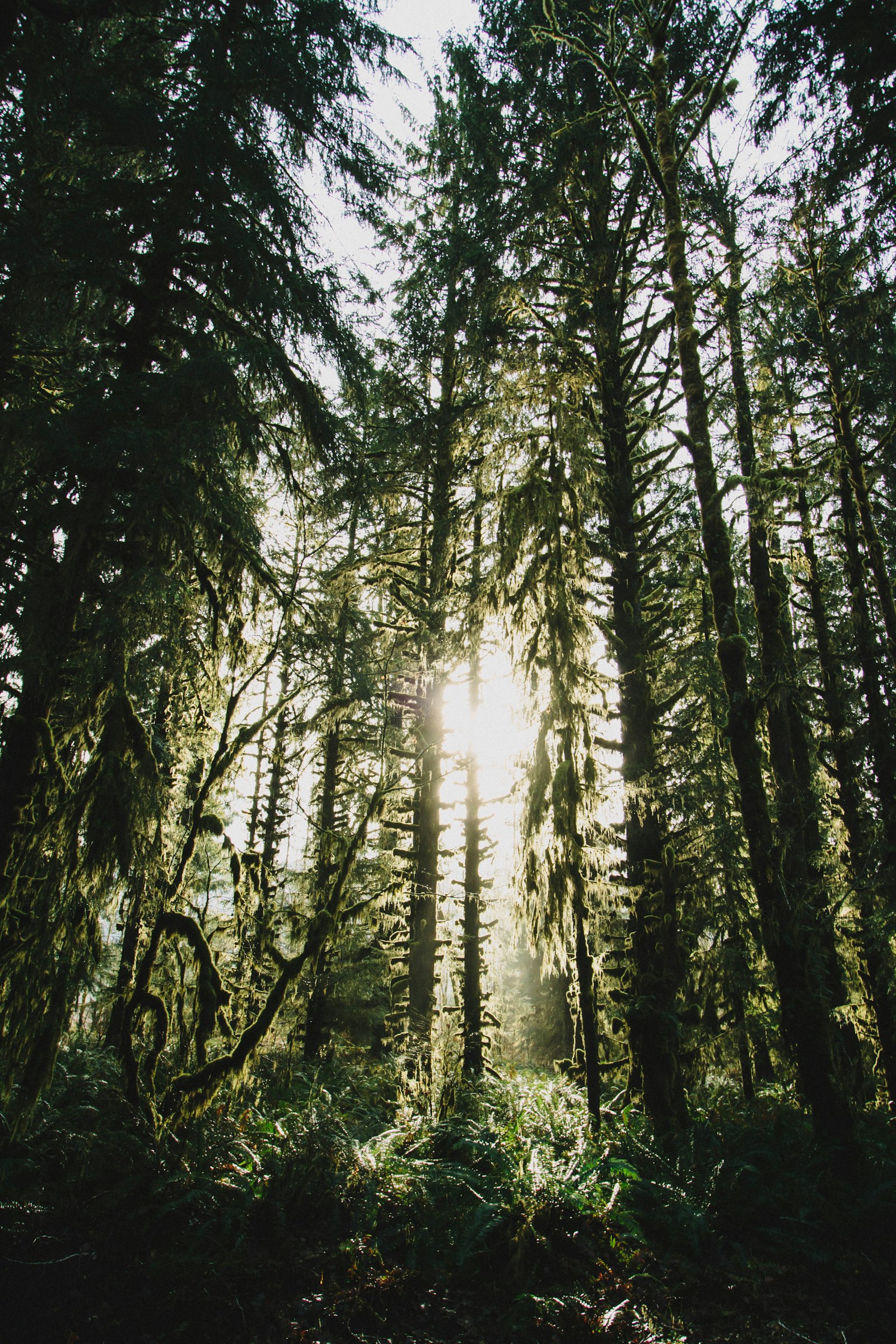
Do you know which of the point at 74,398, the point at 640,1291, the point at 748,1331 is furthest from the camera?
the point at 74,398

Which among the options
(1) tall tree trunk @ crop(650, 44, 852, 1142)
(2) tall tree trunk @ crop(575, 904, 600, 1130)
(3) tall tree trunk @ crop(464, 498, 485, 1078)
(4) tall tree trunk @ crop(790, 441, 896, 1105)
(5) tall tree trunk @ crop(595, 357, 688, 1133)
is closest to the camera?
(1) tall tree trunk @ crop(650, 44, 852, 1142)

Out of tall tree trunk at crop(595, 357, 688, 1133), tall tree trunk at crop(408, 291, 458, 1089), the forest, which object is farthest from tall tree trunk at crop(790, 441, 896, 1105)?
tall tree trunk at crop(408, 291, 458, 1089)

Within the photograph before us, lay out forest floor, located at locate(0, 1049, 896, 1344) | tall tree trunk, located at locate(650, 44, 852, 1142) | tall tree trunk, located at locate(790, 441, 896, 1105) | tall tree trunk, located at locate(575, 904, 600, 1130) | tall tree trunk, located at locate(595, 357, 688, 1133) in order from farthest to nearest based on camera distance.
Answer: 1. tall tree trunk, located at locate(595, 357, 688, 1133)
2. tall tree trunk, located at locate(790, 441, 896, 1105)
3. tall tree trunk, located at locate(575, 904, 600, 1130)
4. tall tree trunk, located at locate(650, 44, 852, 1142)
5. forest floor, located at locate(0, 1049, 896, 1344)

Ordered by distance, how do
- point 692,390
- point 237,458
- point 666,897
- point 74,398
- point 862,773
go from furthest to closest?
point 862,773 → point 666,897 → point 692,390 → point 237,458 → point 74,398

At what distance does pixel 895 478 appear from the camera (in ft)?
32.1

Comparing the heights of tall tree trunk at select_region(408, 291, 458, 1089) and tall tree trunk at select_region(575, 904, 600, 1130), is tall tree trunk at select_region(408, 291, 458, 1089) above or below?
above

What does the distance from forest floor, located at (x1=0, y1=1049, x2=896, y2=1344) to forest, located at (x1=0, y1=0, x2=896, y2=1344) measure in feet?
0.11

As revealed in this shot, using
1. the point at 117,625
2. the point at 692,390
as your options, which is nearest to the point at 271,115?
the point at 692,390

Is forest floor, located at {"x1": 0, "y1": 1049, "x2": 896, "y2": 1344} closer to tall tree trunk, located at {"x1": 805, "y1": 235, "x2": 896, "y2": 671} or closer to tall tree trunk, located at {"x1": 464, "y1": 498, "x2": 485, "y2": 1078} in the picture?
tall tree trunk, located at {"x1": 464, "y1": 498, "x2": 485, "y2": 1078}

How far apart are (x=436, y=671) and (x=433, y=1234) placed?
5730 mm

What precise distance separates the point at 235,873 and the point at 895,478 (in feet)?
36.7

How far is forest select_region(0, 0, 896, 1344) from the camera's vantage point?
4.10 metres

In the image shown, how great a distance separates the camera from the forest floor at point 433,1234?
3.40m

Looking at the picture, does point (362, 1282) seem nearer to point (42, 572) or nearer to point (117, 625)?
point (117, 625)
